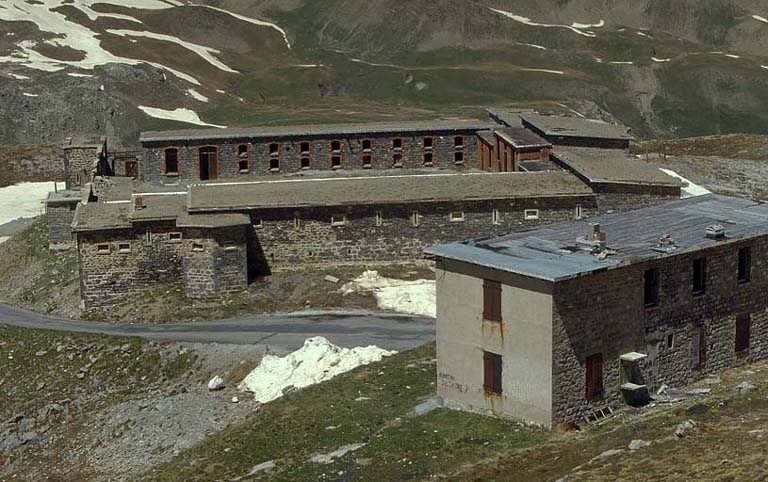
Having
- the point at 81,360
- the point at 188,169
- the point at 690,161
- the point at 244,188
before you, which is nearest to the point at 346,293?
the point at 244,188

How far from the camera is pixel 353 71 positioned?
174375 mm

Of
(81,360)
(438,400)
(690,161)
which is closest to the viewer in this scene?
(438,400)

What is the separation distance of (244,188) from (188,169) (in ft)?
51.3

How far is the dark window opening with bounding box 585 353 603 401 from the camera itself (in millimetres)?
37969

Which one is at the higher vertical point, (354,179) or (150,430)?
(354,179)

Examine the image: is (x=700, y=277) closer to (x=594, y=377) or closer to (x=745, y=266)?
(x=745, y=266)

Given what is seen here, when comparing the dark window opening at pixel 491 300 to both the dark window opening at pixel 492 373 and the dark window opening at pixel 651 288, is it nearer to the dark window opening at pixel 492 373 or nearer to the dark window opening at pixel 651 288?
the dark window opening at pixel 492 373

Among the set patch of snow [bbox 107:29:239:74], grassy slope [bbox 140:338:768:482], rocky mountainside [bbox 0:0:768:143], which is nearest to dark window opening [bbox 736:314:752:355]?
grassy slope [bbox 140:338:768:482]

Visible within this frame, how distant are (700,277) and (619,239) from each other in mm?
2852

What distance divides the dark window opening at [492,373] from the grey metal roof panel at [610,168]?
25.0 m

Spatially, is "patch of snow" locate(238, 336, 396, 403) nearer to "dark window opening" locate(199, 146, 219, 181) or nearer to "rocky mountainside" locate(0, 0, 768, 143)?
"dark window opening" locate(199, 146, 219, 181)

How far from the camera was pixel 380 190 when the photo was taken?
62594 mm

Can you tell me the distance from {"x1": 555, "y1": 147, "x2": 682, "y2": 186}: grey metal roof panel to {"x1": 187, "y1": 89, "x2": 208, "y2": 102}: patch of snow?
82.6 m

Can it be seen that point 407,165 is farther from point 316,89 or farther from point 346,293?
point 316,89
